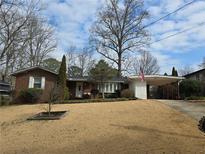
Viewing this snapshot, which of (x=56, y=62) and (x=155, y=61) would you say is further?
(x=155, y=61)

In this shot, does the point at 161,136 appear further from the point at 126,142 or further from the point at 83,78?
the point at 83,78

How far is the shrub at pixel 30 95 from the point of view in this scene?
25.2 meters

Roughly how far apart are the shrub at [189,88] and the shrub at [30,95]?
48.2 ft

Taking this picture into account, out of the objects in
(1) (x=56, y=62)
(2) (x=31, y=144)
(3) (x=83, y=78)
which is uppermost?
(1) (x=56, y=62)

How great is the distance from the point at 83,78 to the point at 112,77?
11.0ft

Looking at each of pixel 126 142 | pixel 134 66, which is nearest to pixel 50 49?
pixel 134 66

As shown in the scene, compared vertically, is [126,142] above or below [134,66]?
below

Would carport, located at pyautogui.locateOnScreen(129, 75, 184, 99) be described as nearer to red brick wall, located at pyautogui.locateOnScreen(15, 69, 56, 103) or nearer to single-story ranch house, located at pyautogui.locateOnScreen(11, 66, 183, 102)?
single-story ranch house, located at pyautogui.locateOnScreen(11, 66, 183, 102)

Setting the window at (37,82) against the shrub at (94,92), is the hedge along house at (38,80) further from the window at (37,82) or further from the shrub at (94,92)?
the shrub at (94,92)

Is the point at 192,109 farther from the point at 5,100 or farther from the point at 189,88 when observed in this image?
the point at 5,100

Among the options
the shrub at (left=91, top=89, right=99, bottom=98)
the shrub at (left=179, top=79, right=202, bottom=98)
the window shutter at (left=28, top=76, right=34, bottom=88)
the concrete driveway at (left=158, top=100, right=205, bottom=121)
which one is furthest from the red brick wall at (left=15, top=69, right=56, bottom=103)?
the shrub at (left=179, top=79, right=202, bottom=98)

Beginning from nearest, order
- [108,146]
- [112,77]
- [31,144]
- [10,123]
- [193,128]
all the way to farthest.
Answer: [108,146]
[31,144]
[193,128]
[10,123]
[112,77]

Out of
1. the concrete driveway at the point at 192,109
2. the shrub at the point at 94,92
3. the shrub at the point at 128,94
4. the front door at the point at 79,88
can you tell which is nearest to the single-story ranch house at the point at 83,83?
the front door at the point at 79,88

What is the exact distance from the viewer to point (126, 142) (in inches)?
364
